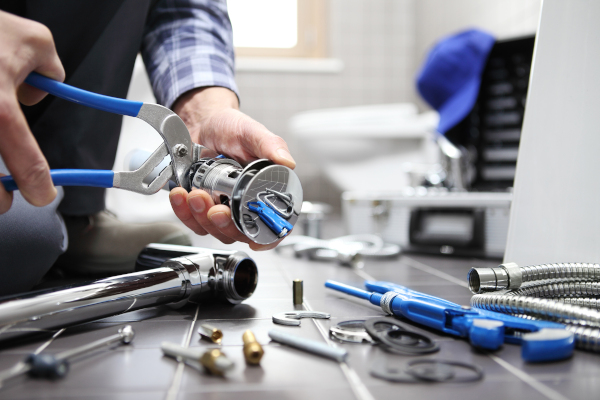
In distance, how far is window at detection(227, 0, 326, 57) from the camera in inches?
113

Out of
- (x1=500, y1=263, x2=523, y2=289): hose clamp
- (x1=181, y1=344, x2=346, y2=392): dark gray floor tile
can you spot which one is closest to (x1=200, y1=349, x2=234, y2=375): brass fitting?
(x1=181, y1=344, x2=346, y2=392): dark gray floor tile

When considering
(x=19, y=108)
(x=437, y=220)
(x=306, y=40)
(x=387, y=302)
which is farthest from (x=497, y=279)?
(x=306, y=40)

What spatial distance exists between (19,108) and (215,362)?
0.23 m

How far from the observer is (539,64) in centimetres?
61

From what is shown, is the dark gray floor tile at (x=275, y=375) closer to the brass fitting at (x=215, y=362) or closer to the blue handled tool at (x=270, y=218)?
the brass fitting at (x=215, y=362)

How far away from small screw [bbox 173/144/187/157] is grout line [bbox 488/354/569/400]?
1.15ft

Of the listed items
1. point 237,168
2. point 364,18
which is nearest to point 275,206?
point 237,168

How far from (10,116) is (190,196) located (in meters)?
0.19

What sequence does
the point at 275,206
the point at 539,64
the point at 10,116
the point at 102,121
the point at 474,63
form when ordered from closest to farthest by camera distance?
the point at 10,116, the point at 275,206, the point at 539,64, the point at 102,121, the point at 474,63

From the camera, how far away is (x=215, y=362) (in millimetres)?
359

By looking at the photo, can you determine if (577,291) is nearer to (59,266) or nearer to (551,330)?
(551,330)

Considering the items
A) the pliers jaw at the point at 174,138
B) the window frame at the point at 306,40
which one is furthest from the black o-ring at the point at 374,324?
the window frame at the point at 306,40

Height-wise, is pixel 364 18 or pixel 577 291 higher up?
pixel 364 18

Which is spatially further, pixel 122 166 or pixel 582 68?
pixel 122 166
